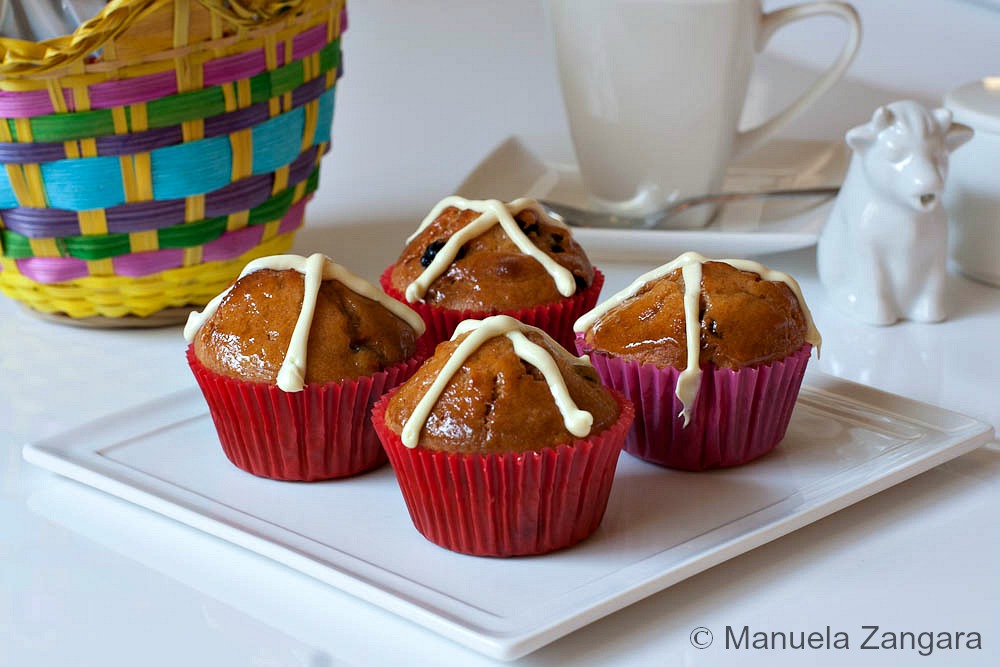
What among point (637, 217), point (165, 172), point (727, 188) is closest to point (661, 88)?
point (637, 217)

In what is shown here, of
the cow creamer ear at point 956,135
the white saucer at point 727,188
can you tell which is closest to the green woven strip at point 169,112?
the white saucer at point 727,188

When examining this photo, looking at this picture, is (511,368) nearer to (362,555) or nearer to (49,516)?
(362,555)

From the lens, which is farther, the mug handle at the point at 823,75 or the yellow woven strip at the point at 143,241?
the mug handle at the point at 823,75

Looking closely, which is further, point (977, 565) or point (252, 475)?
point (252, 475)

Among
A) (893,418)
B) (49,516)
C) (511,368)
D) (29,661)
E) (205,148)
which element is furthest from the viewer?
(205,148)

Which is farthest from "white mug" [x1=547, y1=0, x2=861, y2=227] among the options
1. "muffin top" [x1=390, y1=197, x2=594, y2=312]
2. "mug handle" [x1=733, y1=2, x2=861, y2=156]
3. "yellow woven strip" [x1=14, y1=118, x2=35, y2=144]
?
"yellow woven strip" [x1=14, y1=118, x2=35, y2=144]

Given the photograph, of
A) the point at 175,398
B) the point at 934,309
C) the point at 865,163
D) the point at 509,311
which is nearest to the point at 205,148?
the point at 175,398

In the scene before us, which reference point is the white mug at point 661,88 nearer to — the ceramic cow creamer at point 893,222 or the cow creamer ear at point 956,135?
the ceramic cow creamer at point 893,222
